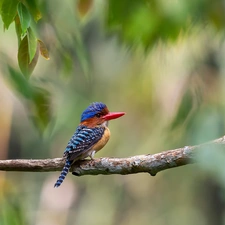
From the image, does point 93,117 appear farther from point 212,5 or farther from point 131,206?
point 131,206

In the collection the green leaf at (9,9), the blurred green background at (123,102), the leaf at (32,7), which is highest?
the green leaf at (9,9)

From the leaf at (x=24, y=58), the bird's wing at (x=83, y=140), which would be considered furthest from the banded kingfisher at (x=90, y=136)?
the leaf at (x=24, y=58)

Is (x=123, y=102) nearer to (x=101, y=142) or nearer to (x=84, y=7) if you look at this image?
(x=101, y=142)

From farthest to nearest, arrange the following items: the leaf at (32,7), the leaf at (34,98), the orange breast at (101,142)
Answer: the orange breast at (101,142)
the leaf at (34,98)
the leaf at (32,7)

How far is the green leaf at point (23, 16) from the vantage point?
1878mm

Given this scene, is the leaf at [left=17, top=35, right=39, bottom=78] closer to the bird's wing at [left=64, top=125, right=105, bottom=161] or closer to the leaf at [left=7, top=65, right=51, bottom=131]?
the leaf at [left=7, top=65, right=51, bottom=131]

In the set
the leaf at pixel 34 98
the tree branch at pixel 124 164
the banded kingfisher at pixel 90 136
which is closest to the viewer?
the leaf at pixel 34 98

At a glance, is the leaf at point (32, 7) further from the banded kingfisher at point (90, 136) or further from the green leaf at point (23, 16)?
the banded kingfisher at point (90, 136)

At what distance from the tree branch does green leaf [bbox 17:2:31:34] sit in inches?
35.3

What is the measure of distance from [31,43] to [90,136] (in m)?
1.55

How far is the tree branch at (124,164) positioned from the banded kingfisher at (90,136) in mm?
76

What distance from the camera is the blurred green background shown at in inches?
86.7

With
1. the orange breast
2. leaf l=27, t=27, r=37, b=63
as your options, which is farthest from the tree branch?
leaf l=27, t=27, r=37, b=63

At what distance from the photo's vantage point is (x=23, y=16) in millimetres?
1912
